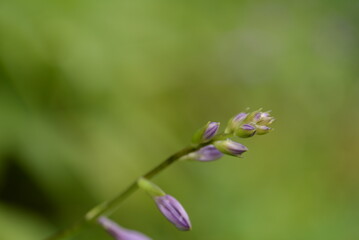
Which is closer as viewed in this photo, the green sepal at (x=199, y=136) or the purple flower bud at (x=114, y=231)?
the green sepal at (x=199, y=136)

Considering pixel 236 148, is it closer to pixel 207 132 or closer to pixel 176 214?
pixel 207 132

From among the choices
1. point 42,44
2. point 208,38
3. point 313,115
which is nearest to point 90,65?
point 42,44

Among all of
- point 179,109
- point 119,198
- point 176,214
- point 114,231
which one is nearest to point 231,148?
point 176,214

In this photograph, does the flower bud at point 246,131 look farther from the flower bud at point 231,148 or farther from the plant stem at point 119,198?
the plant stem at point 119,198

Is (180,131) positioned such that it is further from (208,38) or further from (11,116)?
(11,116)

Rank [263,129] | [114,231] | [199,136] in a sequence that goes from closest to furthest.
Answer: [263,129] < [199,136] < [114,231]

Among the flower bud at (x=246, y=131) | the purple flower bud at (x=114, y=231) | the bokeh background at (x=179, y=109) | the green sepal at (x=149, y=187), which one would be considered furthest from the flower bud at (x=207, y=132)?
the bokeh background at (x=179, y=109)
